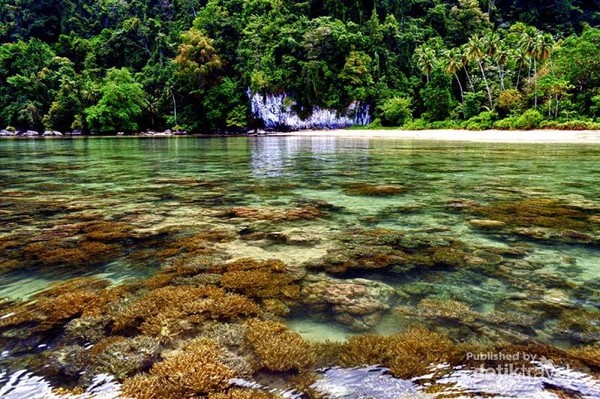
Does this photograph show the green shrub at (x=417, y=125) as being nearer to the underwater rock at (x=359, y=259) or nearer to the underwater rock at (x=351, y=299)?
the underwater rock at (x=359, y=259)

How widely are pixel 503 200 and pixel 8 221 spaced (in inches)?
451

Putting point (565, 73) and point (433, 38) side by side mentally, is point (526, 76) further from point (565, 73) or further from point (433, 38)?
point (433, 38)


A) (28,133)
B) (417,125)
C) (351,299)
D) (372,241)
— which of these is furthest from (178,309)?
(28,133)

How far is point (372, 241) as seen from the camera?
6.33 m

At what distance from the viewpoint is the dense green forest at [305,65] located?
56500mm

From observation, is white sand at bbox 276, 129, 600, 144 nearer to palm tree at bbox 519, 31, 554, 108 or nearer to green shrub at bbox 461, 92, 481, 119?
green shrub at bbox 461, 92, 481, 119

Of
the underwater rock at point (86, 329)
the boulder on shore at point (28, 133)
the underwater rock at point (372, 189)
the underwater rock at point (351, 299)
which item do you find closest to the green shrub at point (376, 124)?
the underwater rock at point (372, 189)

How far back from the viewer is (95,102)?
74625 mm

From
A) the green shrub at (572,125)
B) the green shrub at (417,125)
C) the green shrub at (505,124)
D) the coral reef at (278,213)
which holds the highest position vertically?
the green shrub at (417,125)

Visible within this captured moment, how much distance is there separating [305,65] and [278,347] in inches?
2756

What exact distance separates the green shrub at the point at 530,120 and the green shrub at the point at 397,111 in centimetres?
1924

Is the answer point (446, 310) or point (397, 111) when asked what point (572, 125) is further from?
point (446, 310)

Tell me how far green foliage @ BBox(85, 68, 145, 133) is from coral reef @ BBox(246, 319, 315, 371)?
242 ft

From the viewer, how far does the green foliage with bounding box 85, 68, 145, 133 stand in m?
67.2
